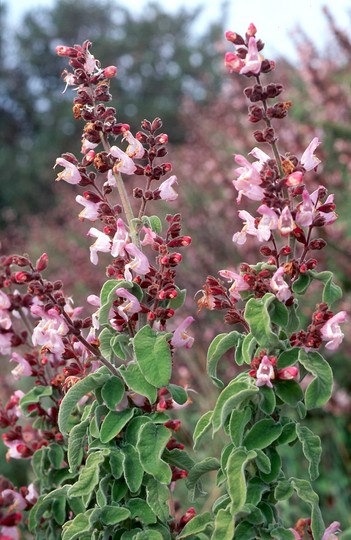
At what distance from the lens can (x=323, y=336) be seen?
3.75 ft

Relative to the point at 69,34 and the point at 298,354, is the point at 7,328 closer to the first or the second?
the point at 298,354

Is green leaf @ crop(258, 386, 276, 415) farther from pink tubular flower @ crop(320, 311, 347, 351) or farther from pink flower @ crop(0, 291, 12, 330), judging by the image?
pink flower @ crop(0, 291, 12, 330)

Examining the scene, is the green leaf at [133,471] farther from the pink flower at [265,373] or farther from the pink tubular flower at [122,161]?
the pink tubular flower at [122,161]

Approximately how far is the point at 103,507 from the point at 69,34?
23.2 metres

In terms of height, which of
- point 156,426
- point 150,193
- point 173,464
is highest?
point 150,193

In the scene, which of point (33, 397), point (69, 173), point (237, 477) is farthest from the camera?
point (33, 397)

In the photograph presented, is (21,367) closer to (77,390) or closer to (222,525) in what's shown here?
(77,390)

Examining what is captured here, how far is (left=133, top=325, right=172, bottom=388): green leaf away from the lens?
109 centimetres

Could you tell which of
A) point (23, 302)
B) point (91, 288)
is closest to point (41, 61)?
point (91, 288)

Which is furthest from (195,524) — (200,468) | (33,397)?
(33,397)

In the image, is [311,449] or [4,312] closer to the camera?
[311,449]

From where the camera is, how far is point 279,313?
111cm

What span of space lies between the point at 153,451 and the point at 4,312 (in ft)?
1.73

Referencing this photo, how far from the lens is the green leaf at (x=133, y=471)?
113cm
